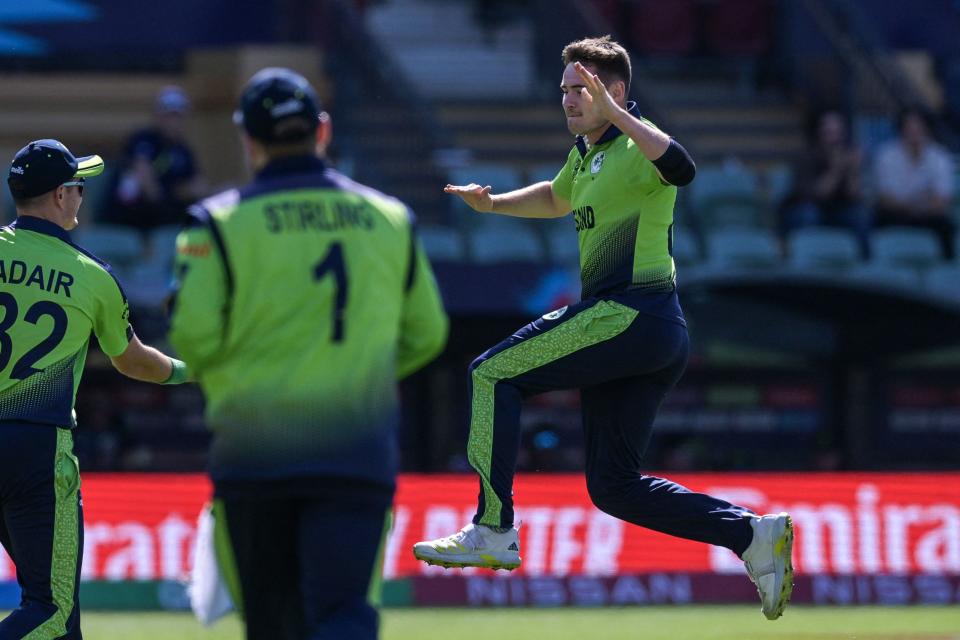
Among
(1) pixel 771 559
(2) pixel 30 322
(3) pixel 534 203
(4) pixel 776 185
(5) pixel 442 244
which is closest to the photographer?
(2) pixel 30 322

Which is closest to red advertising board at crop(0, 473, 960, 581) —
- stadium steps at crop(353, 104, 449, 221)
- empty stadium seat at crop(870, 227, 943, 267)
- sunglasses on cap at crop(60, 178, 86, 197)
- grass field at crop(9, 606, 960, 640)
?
grass field at crop(9, 606, 960, 640)

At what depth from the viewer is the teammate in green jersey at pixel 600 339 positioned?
281 inches

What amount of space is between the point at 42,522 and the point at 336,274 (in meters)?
2.00

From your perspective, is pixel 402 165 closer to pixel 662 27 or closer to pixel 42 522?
pixel 662 27

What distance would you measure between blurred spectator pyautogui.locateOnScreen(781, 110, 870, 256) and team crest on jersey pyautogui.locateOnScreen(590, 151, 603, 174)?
9365mm

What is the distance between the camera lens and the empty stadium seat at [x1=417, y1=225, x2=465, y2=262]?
49.8ft

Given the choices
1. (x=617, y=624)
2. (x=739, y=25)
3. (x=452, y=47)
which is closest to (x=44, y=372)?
(x=617, y=624)

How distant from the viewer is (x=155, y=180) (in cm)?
1561

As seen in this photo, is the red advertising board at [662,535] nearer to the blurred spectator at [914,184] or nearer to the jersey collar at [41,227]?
the blurred spectator at [914,184]

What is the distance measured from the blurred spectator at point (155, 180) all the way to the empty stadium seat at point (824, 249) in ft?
16.5

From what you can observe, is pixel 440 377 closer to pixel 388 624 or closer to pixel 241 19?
pixel 241 19

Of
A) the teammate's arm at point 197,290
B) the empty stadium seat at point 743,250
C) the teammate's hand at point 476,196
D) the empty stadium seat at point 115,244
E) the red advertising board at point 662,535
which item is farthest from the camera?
the empty stadium seat at point 743,250

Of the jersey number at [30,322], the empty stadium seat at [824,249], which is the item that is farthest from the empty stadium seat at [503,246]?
the jersey number at [30,322]

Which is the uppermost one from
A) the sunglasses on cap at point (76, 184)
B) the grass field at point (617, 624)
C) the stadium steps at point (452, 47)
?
the stadium steps at point (452, 47)
